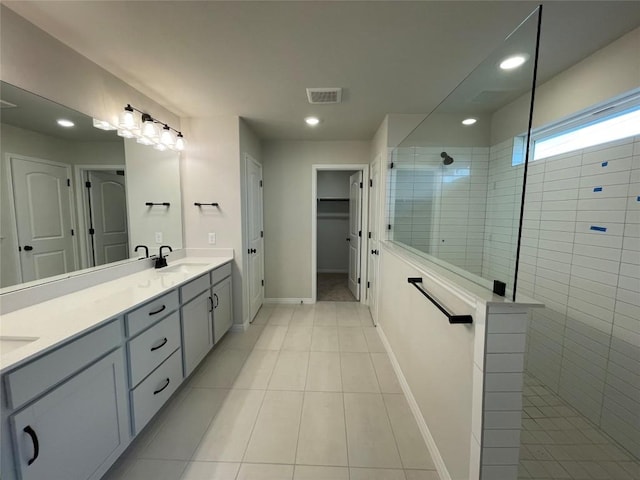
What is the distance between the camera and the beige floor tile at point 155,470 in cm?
138

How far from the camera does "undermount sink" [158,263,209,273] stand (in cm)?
239

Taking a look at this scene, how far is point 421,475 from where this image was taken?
54.9 inches

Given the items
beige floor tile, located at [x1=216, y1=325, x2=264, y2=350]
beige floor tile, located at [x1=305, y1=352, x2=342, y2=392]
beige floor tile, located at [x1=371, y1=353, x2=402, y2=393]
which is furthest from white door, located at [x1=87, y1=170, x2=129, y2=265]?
beige floor tile, located at [x1=371, y1=353, x2=402, y2=393]

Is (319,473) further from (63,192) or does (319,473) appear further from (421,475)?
(63,192)

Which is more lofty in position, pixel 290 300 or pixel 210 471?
pixel 290 300

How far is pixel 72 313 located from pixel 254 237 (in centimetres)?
213

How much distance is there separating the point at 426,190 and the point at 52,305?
2769mm

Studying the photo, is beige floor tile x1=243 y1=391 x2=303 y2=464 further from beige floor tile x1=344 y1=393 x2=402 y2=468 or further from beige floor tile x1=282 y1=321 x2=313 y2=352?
beige floor tile x1=282 y1=321 x2=313 y2=352

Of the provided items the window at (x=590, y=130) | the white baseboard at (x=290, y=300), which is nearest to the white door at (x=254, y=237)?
the white baseboard at (x=290, y=300)

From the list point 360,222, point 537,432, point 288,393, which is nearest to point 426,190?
point 360,222

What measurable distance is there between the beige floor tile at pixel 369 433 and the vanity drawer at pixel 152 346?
1309 mm

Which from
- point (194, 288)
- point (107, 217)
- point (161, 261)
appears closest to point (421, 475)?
point (194, 288)

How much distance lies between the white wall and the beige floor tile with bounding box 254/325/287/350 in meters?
0.90

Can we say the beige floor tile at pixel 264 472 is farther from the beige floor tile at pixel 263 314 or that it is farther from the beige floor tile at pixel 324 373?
the beige floor tile at pixel 263 314
